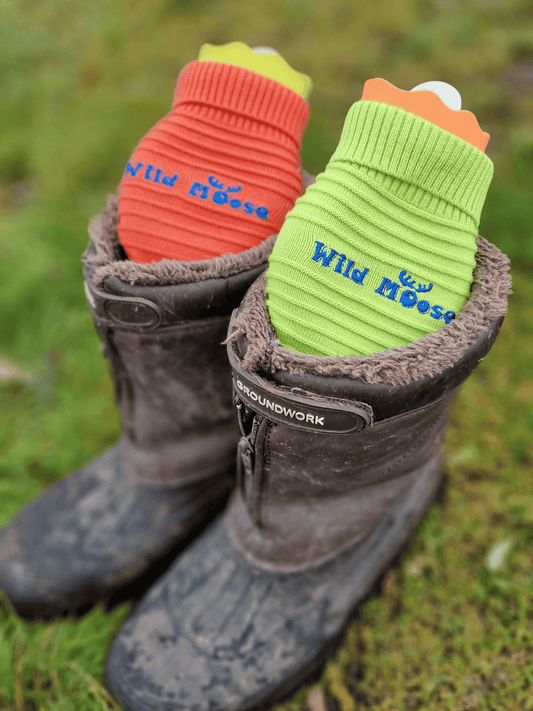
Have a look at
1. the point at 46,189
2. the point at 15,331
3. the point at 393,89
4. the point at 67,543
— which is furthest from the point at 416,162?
the point at 46,189

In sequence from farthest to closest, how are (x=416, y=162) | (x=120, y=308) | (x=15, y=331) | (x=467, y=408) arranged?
1. (x=15, y=331)
2. (x=467, y=408)
3. (x=120, y=308)
4. (x=416, y=162)

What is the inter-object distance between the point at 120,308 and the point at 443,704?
0.85 m

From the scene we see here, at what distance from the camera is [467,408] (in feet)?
4.40

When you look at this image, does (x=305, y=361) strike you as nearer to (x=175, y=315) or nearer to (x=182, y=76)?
(x=175, y=315)

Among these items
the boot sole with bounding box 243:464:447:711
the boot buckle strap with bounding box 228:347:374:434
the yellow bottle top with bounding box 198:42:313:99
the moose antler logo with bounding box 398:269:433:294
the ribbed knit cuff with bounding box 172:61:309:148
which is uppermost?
the yellow bottle top with bounding box 198:42:313:99

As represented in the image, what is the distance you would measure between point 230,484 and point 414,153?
797 millimetres

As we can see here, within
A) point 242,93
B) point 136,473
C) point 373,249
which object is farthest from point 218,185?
point 136,473

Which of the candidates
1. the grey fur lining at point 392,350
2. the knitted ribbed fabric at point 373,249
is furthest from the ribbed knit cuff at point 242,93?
the grey fur lining at point 392,350

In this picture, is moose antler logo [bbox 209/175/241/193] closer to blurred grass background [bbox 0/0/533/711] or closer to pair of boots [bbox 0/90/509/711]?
pair of boots [bbox 0/90/509/711]

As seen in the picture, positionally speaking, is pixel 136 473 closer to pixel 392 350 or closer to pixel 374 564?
pixel 374 564

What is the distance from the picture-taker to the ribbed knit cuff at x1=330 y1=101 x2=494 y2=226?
566 mm

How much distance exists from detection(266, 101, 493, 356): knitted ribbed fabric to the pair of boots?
34 mm

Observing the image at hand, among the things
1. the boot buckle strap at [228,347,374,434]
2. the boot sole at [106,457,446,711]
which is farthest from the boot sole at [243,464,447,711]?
the boot buckle strap at [228,347,374,434]

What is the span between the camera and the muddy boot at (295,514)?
0.59 m
